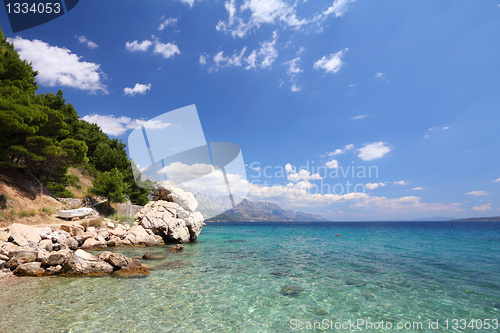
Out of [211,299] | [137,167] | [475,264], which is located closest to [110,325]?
[211,299]

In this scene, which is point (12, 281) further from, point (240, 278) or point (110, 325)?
point (240, 278)

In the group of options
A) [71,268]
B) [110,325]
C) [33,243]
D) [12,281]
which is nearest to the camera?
[110,325]

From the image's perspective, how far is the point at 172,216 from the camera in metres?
27.5

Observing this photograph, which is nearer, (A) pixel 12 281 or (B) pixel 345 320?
(B) pixel 345 320

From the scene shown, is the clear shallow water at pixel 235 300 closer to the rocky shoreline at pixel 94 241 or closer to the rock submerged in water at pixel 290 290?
the rock submerged in water at pixel 290 290

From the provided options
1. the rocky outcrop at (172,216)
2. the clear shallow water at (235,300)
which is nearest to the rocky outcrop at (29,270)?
the clear shallow water at (235,300)

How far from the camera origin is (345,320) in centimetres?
743

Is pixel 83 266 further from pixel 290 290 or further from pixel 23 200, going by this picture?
pixel 23 200

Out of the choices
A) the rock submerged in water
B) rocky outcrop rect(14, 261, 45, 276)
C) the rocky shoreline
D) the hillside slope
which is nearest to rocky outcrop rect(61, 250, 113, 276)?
the rocky shoreline

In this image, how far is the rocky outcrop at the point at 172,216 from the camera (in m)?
25.9

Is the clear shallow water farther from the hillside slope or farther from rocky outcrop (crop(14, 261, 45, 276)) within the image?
the hillside slope

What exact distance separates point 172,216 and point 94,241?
28.9ft

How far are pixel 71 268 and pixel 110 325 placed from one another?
22.9 ft

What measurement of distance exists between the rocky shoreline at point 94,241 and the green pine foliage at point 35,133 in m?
9.64
